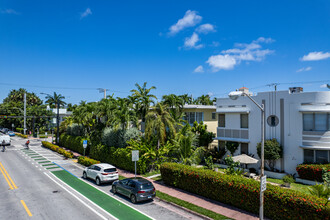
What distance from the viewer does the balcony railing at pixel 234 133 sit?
2362cm

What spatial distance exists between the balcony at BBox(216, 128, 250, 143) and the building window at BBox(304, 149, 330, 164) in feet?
17.3

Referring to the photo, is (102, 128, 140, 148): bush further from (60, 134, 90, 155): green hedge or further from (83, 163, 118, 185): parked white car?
(60, 134, 90, 155): green hedge

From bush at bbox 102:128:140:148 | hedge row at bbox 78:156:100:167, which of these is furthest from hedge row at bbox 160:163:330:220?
hedge row at bbox 78:156:100:167

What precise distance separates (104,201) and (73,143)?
24.1 meters

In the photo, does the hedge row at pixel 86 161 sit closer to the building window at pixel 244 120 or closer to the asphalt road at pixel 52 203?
the asphalt road at pixel 52 203

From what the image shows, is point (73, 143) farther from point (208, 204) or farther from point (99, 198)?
point (208, 204)

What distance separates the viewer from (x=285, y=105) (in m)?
20.9

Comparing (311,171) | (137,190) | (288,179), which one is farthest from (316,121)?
(137,190)

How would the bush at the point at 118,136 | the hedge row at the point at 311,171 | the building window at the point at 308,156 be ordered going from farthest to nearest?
the bush at the point at 118,136, the building window at the point at 308,156, the hedge row at the point at 311,171

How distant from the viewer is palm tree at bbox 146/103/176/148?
22281 millimetres

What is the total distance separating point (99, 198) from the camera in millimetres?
16078

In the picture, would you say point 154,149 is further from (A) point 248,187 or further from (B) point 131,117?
(A) point 248,187

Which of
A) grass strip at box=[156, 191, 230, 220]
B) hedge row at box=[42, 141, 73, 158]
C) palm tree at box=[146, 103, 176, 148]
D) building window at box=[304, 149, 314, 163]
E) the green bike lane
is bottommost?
the green bike lane

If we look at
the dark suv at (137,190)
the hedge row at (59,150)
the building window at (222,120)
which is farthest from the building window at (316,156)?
the hedge row at (59,150)
